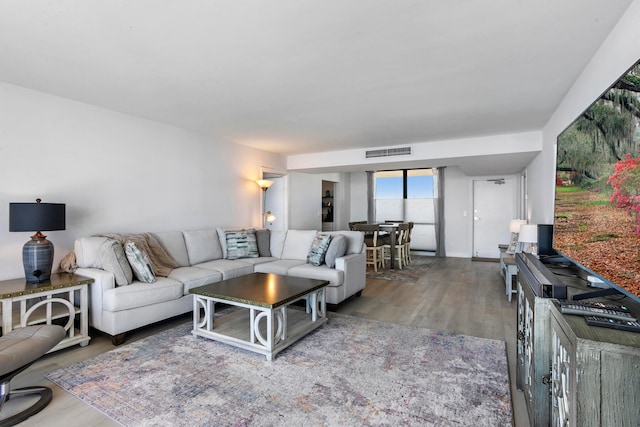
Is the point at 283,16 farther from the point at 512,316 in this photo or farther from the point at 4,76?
the point at 512,316

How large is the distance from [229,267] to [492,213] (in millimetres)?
6418

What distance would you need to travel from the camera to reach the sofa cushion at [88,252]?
10.1 ft

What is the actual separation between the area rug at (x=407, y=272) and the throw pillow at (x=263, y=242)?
193 cm

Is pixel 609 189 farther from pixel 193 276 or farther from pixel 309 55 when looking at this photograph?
pixel 193 276

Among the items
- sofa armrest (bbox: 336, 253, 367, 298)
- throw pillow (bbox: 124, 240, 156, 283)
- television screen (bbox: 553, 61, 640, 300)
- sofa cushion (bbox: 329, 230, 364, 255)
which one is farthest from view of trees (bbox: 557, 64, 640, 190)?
throw pillow (bbox: 124, 240, 156, 283)

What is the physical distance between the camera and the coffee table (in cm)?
256

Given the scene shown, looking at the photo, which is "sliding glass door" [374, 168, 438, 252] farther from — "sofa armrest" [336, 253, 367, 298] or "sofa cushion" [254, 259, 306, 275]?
"sofa cushion" [254, 259, 306, 275]

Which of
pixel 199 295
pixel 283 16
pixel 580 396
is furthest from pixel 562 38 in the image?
pixel 199 295

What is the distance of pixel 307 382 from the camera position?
2164 millimetres

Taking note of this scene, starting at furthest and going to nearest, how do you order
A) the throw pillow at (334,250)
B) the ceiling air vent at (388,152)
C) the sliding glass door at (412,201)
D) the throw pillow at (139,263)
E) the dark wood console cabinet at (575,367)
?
1. the sliding glass door at (412,201)
2. the ceiling air vent at (388,152)
3. the throw pillow at (334,250)
4. the throw pillow at (139,263)
5. the dark wood console cabinet at (575,367)

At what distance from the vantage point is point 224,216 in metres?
5.18

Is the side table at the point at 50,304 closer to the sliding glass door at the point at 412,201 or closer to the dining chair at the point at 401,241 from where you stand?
the dining chair at the point at 401,241

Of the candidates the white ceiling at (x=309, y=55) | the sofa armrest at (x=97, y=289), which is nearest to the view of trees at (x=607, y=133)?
the white ceiling at (x=309, y=55)

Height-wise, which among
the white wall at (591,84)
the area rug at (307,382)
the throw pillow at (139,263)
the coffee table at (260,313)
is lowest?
the area rug at (307,382)
